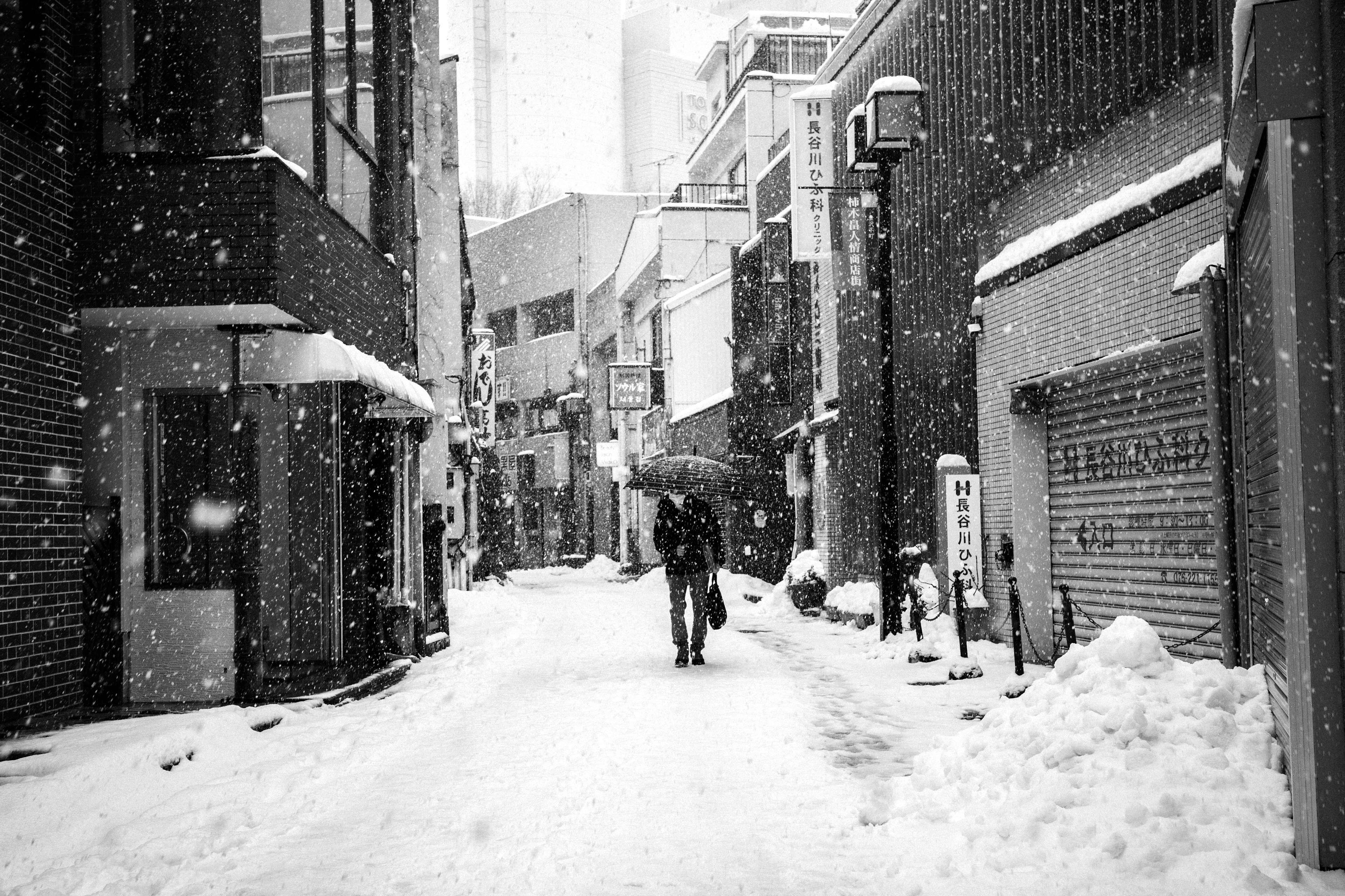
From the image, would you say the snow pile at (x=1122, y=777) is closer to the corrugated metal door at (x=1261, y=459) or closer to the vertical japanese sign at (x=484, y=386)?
the corrugated metal door at (x=1261, y=459)

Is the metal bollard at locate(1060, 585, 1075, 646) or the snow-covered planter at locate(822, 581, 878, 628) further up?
the metal bollard at locate(1060, 585, 1075, 646)

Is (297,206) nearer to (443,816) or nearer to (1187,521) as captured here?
(443,816)

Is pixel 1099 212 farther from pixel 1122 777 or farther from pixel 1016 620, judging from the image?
pixel 1122 777

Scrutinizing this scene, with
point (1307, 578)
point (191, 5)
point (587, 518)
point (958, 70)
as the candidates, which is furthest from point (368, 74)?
point (587, 518)

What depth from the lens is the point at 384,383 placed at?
12.6 m

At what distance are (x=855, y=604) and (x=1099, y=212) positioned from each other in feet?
29.2

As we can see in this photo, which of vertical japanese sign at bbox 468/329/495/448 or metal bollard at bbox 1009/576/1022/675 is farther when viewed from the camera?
vertical japanese sign at bbox 468/329/495/448

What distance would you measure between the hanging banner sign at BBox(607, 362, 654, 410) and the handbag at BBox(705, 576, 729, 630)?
2572 centimetres

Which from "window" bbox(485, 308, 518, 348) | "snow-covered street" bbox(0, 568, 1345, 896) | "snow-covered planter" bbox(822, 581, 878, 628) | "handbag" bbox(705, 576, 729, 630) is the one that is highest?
"window" bbox(485, 308, 518, 348)

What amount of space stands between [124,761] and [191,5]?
6.99 meters

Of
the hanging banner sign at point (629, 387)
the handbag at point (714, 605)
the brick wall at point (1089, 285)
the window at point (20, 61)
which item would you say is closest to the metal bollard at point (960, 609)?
the brick wall at point (1089, 285)

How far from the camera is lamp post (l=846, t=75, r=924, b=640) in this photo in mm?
13703

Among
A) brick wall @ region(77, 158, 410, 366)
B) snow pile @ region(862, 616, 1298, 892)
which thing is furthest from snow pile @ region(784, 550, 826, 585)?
snow pile @ region(862, 616, 1298, 892)

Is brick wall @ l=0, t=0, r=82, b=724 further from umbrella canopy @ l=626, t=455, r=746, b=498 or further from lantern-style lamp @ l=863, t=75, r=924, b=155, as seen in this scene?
lantern-style lamp @ l=863, t=75, r=924, b=155
